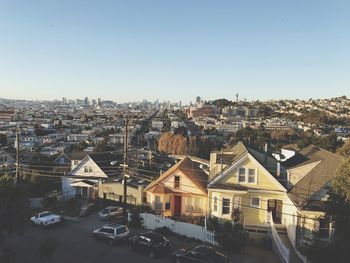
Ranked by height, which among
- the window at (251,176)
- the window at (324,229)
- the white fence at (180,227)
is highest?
the window at (251,176)

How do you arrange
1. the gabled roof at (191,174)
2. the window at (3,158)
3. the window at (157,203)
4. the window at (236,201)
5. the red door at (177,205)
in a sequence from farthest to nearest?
the window at (3,158) → the red door at (177,205) → the window at (157,203) → the gabled roof at (191,174) → the window at (236,201)

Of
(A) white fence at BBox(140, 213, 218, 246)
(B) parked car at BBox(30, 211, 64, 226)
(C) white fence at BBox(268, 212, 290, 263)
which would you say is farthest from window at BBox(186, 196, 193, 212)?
(B) parked car at BBox(30, 211, 64, 226)

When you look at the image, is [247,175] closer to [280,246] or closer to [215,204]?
[215,204]

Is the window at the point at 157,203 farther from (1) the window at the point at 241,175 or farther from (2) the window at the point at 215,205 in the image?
(1) the window at the point at 241,175

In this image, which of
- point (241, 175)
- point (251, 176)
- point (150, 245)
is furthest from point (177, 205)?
point (150, 245)

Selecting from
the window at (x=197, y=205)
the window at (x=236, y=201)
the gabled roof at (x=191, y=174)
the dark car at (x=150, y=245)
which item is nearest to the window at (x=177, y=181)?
the gabled roof at (x=191, y=174)

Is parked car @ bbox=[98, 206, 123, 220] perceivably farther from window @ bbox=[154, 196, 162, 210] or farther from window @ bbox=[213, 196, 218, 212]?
window @ bbox=[213, 196, 218, 212]
